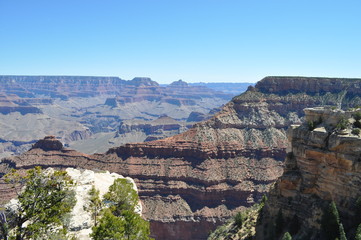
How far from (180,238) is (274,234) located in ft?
185

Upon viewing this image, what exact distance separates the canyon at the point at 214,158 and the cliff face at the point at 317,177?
2082 inches

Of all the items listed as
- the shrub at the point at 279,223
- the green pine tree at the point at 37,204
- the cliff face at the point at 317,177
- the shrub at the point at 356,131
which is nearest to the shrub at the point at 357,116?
the cliff face at the point at 317,177

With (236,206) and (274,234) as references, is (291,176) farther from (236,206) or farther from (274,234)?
(236,206)

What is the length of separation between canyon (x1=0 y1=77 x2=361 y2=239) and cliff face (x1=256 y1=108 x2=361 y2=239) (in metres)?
52.9

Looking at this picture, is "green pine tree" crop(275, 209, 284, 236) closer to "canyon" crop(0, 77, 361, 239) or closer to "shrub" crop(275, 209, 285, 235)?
"shrub" crop(275, 209, 285, 235)

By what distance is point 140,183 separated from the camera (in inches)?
3969

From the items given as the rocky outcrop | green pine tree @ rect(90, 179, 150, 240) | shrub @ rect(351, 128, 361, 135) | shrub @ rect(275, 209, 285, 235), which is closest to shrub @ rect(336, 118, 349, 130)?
shrub @ rect(351, 128, 361, 135)

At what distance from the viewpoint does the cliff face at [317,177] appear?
106ft

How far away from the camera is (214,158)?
10756cm

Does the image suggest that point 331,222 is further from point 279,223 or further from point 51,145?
point 51,145

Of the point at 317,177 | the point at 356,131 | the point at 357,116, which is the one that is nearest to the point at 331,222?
the point at 317,177

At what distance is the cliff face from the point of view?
32.2 meters

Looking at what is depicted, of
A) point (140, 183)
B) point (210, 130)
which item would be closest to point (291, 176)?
point (140, 183)

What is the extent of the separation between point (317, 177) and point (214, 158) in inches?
2846
